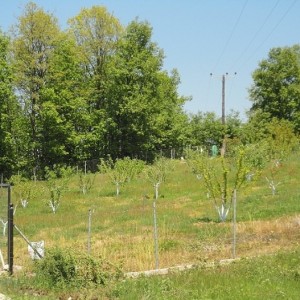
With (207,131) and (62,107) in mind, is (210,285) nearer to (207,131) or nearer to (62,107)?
(62,107)

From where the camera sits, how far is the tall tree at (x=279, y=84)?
56812 mm

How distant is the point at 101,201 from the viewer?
102 feet

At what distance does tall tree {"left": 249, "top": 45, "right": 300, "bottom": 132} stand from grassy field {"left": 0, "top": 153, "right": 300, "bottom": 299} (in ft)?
72.8

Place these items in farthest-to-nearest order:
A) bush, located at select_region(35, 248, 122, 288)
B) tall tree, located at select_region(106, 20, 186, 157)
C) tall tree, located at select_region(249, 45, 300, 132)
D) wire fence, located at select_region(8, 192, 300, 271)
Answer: tall tree, located at select_region(249, 45, 300, 132), tall tree, located at select_region(106, 20, 186, 157), wire fence, located at select_region(8, 192, 300, 271), bush, located at select_region(35, 248, 122, 288)

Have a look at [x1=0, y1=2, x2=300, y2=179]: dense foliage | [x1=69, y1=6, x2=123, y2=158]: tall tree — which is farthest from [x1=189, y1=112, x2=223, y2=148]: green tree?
[x1=69, y1=6, x2=123, y2=158]: tall tree

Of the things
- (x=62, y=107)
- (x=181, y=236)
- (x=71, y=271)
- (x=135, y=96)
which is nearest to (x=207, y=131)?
(x=135, y=96)

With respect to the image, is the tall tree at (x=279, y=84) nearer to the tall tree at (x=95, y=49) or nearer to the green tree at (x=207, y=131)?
the green tree at (x=207, y=131)

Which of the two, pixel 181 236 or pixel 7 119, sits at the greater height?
pixel 7 119

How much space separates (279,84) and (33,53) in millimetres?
28347

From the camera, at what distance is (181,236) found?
17891mm

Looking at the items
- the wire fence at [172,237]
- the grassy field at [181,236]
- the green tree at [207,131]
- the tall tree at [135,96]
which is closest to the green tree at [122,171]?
the grassy field at [181,236]

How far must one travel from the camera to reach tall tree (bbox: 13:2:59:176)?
4625cm

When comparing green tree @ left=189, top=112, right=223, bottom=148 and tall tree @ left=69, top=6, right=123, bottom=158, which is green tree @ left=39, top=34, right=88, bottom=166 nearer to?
tall tree @ left=69, top=6, right=123, bottom=158

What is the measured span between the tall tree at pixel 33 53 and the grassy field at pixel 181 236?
46.5 feet
